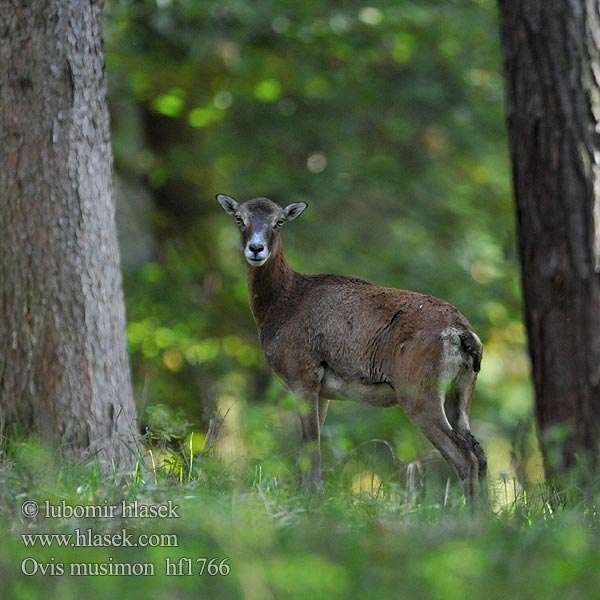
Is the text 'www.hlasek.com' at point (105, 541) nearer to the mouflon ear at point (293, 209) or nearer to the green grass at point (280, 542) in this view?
the green grass at point (280, 542)

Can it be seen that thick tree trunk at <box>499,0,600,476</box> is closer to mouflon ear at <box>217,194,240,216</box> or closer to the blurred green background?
mouflon ear at <box>217,194,240,216</box>

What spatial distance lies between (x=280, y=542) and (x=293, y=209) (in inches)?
168

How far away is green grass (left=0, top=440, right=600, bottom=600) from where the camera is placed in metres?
4.03

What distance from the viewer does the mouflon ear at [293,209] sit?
8.47 meters

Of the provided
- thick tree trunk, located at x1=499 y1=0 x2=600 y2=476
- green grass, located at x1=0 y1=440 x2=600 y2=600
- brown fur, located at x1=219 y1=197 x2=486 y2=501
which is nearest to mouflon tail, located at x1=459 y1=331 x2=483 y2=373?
brown fur, located at x1=219 y1=197 x2=486 y2=501

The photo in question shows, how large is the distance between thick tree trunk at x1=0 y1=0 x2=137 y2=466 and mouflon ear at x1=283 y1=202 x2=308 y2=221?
5.80 ft

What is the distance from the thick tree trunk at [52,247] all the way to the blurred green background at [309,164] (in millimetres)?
6240

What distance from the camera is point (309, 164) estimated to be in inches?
642

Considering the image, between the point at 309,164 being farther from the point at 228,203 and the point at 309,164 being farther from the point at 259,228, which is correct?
the point at 259,228

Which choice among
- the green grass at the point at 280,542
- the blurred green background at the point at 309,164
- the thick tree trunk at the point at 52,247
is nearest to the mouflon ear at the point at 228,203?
the thick tree trunk at the point at 52,247

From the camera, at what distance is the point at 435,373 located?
697 cm

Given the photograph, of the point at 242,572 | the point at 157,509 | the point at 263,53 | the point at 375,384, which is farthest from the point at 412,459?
the point at 263,53

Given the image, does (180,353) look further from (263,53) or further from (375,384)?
(375,384)

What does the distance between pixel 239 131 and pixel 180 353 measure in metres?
3.42
